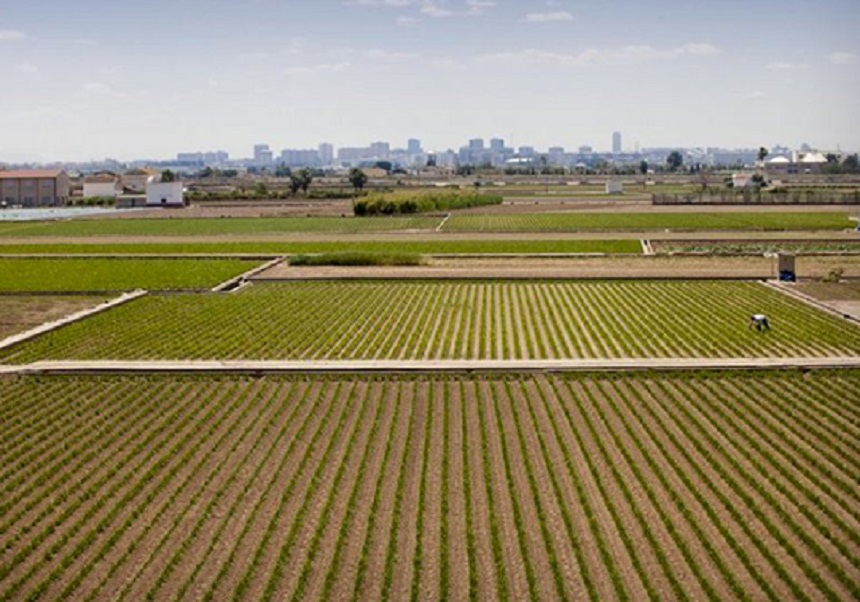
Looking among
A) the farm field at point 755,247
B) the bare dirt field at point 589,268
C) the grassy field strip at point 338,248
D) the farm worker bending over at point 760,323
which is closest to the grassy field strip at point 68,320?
the bare dirt field at point 589,268

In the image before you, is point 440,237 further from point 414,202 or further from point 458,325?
point 458,325

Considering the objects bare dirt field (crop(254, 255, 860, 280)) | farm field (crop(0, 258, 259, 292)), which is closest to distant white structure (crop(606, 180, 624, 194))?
bare dirt field (crop(254, 255, 860, 280))

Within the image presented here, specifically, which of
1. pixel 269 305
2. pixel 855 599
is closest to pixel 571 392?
pixel 855 599

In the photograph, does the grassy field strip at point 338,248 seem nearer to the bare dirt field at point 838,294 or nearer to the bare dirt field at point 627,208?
the bare dirt field at point 838,294

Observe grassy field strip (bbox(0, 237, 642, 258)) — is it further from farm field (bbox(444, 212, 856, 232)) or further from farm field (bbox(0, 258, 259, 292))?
farm field (bbox(444, 212, 856, 232))

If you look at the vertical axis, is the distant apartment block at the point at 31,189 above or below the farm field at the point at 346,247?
above


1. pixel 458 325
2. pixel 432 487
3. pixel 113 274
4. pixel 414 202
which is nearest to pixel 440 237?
pixel 414 202

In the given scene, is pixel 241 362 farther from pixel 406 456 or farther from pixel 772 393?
pixel 772 393
